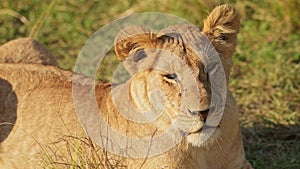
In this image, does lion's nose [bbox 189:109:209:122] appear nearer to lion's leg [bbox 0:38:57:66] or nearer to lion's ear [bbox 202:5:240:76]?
lion's ear [bbox 202:5:240:76]

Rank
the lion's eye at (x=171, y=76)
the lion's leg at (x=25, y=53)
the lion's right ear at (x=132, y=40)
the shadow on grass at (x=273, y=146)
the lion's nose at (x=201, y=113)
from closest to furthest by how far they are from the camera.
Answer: the lion's nose at (x=201, y=113)
the lion's eye at (x=171, y=76)
the lion's right ear at (x=132, y=40)
the shadow on grass at (x=273, y=146)
the lion's leg at (x=25, y=53)

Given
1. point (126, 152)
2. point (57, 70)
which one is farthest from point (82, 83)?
point (126, 152)

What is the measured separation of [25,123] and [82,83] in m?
0.36

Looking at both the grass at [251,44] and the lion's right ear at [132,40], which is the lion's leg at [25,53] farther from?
the lion's right ear at [132,40]

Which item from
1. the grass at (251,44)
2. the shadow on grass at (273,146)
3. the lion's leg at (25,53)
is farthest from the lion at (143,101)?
the grass at (251,44)

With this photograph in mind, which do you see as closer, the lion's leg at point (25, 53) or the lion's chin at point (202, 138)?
the lion's chin at point (202, 138)

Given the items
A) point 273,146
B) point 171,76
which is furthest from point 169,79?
point 273,146

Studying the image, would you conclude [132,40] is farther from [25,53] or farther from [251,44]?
[251,44]

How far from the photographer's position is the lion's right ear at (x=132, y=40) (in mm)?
3445

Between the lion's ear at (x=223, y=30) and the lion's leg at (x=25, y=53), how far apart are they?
62.4 inches

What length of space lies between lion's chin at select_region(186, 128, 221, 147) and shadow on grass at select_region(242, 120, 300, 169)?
3.58ft

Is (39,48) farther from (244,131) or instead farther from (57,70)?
(244,131)

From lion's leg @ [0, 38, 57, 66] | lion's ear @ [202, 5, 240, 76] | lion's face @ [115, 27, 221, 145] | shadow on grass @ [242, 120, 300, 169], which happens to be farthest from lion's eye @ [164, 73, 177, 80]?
lion's leg @ [0, 38, 57, 66]

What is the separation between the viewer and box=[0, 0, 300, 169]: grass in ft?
16.0
